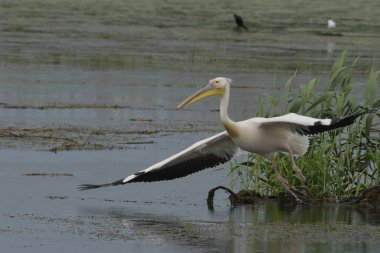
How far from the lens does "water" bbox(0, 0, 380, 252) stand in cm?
834

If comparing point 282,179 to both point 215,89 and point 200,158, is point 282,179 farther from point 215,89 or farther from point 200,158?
point 215,89

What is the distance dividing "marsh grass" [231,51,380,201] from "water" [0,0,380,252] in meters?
0.26

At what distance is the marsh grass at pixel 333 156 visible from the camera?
9.93 metres

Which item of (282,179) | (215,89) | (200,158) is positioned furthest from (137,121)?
(282,179)

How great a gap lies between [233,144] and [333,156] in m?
0.85

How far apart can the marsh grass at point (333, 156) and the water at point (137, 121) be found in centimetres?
26

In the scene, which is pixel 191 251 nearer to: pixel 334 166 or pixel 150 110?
pixel 334 166

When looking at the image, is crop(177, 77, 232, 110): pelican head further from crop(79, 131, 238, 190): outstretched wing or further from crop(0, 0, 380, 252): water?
crop(0, 0, 380, 252): water

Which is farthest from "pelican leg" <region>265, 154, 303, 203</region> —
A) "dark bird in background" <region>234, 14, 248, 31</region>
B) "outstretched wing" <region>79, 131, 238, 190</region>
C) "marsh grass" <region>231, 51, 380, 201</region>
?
"dark bird in background" <region>234, 14, 248, 31</region>

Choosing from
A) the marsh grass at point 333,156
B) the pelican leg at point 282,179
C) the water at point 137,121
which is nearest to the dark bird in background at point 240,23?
the water at point 137,121

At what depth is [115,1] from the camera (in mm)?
37281

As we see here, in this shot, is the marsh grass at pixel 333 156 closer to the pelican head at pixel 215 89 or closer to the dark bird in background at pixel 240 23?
the pelican head at pixel 215 89

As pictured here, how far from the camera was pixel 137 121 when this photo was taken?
1414cm

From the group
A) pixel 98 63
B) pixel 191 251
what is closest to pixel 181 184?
pixel 191 251
